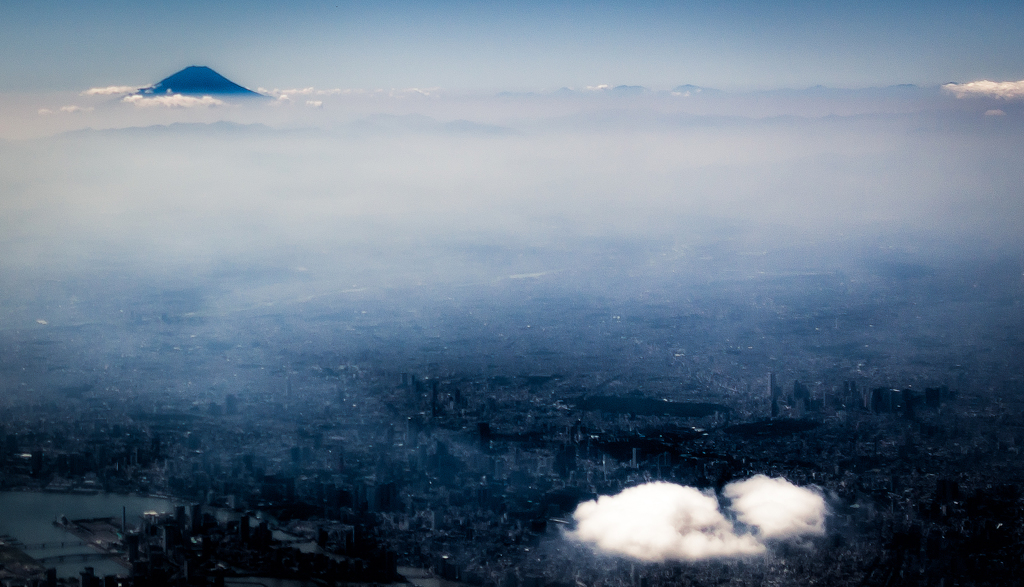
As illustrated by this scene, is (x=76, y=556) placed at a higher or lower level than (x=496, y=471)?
lower

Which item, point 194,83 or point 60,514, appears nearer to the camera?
point 60,514

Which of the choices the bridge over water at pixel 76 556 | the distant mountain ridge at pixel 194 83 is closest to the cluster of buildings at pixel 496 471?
the bridge over water at pixel 76 556

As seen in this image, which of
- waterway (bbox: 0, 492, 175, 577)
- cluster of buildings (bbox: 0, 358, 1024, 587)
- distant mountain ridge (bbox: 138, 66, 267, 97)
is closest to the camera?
waterway (bbox: 0, 492, 175, 577)

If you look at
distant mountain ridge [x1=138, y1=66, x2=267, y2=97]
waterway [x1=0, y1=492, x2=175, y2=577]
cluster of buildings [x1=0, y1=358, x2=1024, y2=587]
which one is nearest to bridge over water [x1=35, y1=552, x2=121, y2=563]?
waterway [x1=0, y1=492, x2=175, y2=577]

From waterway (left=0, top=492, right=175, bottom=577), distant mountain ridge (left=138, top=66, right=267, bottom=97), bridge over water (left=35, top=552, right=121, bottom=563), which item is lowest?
bridge over water (left=35, top=552, right=121, bottom=563)

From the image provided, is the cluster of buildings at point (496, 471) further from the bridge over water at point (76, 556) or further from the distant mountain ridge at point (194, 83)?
the distant mountain ridge at point (194, 83)

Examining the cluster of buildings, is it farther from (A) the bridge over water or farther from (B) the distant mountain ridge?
(B) the distant mountain ridge

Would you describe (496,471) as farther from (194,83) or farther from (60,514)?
(194,83)

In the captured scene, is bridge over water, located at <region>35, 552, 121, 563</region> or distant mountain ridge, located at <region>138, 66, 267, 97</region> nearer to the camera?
bridge over water, located at <region>35, 552, 121, 563</region>

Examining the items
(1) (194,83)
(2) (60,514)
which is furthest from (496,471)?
(1) (194,83)
